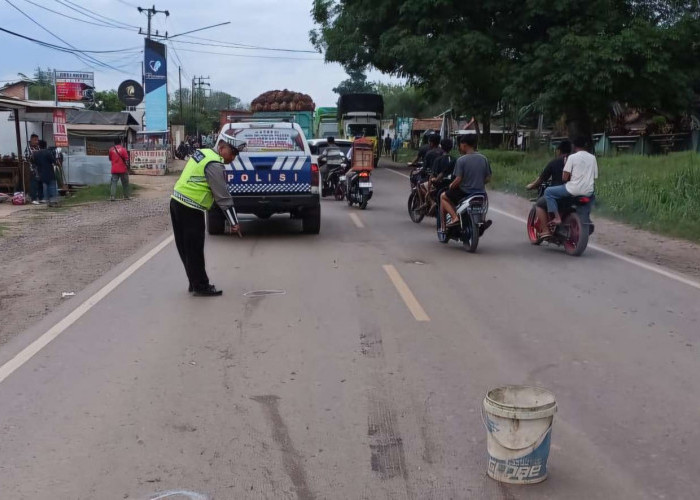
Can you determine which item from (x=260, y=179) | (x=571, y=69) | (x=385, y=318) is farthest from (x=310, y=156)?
(x=571, y=69)

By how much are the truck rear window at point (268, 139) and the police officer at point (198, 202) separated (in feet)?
14.6

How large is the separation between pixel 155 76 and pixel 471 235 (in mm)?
25121

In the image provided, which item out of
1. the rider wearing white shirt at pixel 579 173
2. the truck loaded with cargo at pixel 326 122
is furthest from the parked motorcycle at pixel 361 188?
the truck loaded with cargo at pixel 326 122

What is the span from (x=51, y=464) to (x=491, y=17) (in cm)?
2932

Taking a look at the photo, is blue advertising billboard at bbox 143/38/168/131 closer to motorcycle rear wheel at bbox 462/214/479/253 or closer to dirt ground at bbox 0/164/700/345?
dirt ground at bbox 0/164/700/345

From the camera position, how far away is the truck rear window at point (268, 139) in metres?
13.2

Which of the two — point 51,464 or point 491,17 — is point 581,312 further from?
point 491,17

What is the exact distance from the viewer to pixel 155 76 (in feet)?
110

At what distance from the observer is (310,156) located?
516 inches

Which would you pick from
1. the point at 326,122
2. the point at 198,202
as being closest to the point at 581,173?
the point at 198,202

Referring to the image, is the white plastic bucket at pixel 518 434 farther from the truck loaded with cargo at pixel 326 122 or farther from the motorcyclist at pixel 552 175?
the truck loaded with cargo at pixel 326 122

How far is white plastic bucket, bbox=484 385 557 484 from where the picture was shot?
398 centimetres

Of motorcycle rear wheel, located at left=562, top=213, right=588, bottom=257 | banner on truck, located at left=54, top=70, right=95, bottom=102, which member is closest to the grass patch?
motorcycle rear wheel, located at left=562, top=213, right=588, bottom=257

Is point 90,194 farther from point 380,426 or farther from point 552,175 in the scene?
point 380,426
